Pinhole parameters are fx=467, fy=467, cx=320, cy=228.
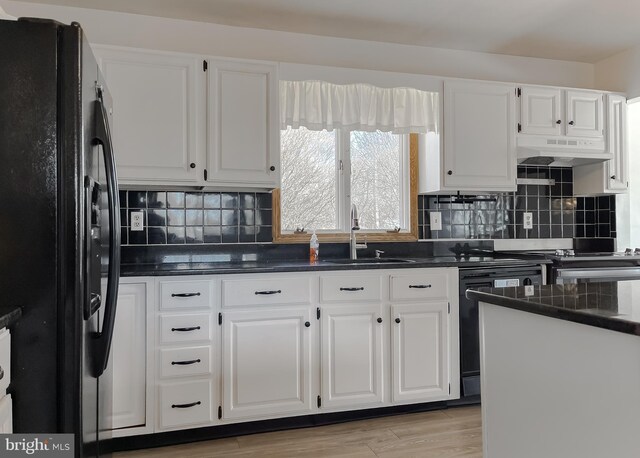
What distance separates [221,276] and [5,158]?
141 centimetres

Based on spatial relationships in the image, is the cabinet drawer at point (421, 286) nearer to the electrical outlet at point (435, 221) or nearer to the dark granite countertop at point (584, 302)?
the electrical outlet at point (435, 221)

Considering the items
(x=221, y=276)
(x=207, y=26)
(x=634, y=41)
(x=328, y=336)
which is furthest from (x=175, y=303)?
(x=634, y=41)

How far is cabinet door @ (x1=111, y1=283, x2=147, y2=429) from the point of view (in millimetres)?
2332

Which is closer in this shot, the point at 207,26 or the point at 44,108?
the point at 44,108

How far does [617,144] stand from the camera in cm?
362

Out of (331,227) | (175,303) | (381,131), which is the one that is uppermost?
(381,131)

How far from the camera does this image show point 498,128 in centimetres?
334

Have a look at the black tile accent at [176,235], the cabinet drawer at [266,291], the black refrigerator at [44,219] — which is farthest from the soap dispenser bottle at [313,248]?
the black refrigerator at [44,219]

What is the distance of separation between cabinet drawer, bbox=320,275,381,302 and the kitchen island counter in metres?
1.25

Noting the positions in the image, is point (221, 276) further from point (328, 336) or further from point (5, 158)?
point (5, 158)

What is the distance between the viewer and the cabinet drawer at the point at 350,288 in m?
2.65

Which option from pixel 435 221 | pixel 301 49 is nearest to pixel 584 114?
pixel 435 221

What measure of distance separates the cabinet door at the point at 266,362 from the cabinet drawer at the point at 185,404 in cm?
10

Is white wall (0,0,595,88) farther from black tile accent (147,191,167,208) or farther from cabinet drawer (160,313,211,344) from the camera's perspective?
cabinet drawer (160,313,211,344)
